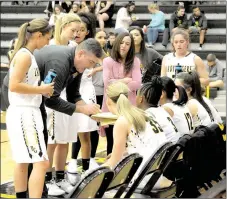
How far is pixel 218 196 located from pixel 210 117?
94 cm

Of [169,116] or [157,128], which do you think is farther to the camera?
[169,116]

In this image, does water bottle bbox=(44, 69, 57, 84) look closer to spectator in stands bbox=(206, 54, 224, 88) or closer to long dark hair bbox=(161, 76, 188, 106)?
long dark hair bbox=(161, 76, 188, 106)

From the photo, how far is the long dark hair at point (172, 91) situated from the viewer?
4117 mm

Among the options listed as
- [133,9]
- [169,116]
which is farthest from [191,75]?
[133,9]

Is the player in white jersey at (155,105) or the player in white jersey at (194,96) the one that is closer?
the player in white jersey at (155,105)

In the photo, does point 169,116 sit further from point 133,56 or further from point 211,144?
point 133,56

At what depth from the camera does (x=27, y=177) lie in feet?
12.1

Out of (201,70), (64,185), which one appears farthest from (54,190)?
(201,70)

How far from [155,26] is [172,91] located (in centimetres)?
605

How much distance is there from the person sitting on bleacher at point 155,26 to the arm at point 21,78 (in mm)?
6607

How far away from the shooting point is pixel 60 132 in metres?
4.34

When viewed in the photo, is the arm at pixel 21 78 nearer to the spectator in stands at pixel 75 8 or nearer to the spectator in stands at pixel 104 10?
the spectator in stands at pixel 75 8

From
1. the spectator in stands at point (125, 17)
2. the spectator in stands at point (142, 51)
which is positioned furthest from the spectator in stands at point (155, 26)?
the spectator in stands at point (142, 51)

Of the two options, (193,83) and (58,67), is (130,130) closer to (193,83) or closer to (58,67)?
(58,67)
